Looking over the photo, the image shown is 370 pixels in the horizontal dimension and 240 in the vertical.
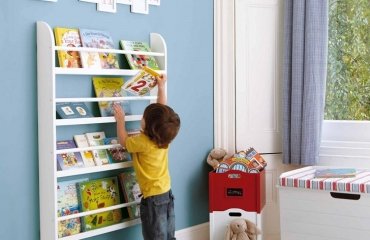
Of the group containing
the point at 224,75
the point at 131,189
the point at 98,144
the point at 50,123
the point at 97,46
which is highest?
the point at 97,46

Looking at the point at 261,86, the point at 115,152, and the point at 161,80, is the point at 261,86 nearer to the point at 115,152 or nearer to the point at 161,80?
the point at 161,80

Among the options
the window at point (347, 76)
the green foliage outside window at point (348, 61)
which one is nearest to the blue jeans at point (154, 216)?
the window at point (347, 76)

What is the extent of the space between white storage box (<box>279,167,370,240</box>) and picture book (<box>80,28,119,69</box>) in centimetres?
103

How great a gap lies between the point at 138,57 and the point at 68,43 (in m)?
0.44

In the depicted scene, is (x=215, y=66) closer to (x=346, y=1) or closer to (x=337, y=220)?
(x=346, y=1)

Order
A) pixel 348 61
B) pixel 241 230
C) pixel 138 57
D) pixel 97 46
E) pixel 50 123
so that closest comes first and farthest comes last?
pixel 50 123 → pixel 97 46 → pixel 138 57 → pixel 241 230 → pixel 348 61

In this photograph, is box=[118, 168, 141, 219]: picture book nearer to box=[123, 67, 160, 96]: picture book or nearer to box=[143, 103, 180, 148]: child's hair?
box=[143, 103, 180, 148]: child's hair

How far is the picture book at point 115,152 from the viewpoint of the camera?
2.85 meters

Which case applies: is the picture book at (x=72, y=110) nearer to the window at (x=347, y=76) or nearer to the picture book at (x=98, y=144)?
the picture book at (x=98, y=144)

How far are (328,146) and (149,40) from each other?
4.06 feet

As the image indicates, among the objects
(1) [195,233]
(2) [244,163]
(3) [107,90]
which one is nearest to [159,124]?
(3) [107,90]

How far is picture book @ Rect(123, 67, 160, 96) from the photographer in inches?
110

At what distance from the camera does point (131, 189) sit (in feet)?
9.71

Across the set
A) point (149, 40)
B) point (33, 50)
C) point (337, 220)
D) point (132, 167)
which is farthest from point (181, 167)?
point (33, 50)
